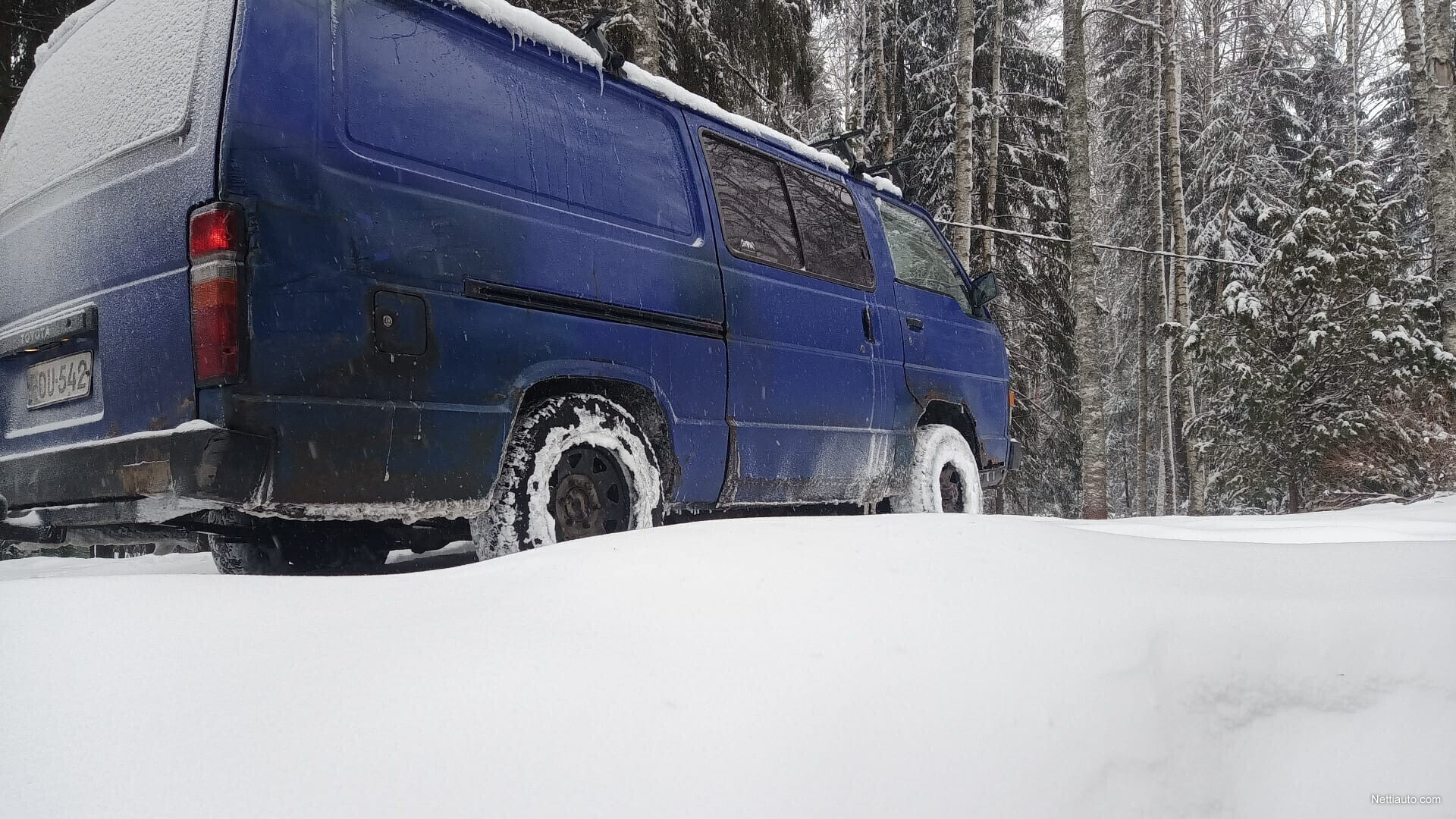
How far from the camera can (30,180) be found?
279 cm

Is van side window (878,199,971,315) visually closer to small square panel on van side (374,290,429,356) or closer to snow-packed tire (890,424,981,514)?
snow-packed tire (890,424,981,514)

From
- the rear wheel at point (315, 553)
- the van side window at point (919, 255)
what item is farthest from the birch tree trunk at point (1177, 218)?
the rear wheel at point (315, 553)

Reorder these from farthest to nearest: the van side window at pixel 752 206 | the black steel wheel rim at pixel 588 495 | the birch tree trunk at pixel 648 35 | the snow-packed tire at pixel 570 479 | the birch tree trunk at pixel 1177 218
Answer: the birch tree trunk at pixel 1177 218 < the birch tree trunk at pixel 648 35 < the van side window at pixel 752 206 < the black steel wheel rim at pixel 588 495 < the snow-packed tire at pixel 570 479

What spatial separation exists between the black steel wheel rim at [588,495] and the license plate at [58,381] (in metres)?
1.32

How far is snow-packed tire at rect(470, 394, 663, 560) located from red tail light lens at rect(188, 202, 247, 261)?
2.92 feet

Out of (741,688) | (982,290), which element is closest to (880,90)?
(982,290)

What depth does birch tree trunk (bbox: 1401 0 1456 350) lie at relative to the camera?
8.48 metres

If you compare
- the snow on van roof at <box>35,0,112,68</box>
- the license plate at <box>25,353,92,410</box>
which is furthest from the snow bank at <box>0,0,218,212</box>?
the license plate at <box>25,353,92,410</box>

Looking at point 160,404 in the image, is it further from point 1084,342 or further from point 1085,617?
point 1084,342

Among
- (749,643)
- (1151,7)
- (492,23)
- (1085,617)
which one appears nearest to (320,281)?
(492,23)

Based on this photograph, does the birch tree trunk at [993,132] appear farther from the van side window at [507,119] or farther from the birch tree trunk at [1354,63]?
the van side window at [507,119]

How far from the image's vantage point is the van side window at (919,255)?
4805mm

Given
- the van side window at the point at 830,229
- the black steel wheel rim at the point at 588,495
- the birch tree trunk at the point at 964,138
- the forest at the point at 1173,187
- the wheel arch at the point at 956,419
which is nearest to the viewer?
the black steel wheel rim at the point at 588,495

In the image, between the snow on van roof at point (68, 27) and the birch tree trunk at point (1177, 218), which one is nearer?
the snow on van roof at point (68, 27)
